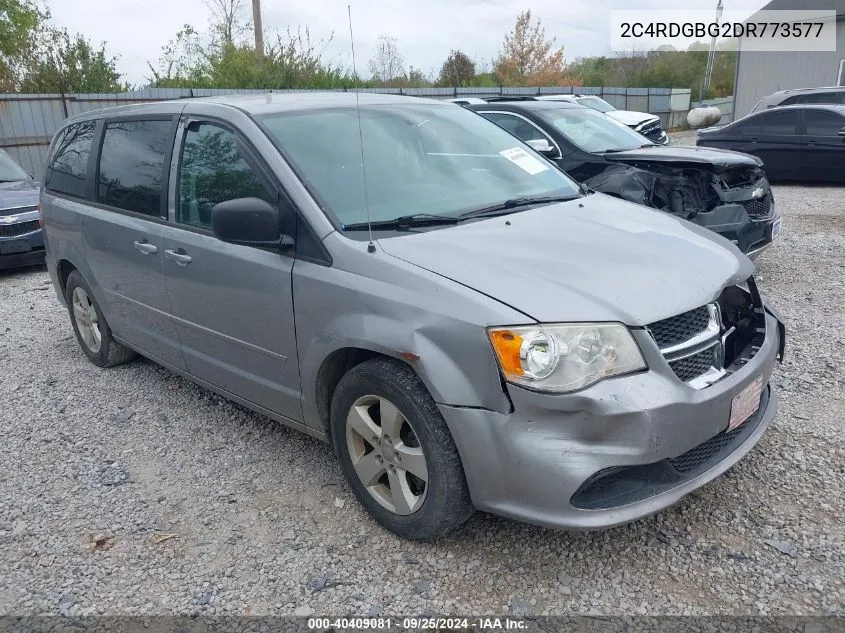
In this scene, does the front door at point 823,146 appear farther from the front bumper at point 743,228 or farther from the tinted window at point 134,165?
the tinted window at point 134,165

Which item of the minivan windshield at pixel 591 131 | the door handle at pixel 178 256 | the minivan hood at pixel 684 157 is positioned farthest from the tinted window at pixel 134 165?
the minivan windshield at pixel 591 131

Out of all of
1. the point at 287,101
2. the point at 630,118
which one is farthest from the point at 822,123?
the point at 287,101

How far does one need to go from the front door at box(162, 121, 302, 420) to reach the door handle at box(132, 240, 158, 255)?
116mm

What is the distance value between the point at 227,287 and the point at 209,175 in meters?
0.62

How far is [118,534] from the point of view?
122 inches

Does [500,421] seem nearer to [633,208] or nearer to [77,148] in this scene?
[633,208]

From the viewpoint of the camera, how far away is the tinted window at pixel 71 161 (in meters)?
4.68

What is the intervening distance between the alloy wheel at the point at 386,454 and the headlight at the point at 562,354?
519 mm

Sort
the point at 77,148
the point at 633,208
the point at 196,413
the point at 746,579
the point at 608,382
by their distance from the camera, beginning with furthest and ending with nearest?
the point at 77,148, the point at 196,413, the point at 633,208, the point at 746,579, the point at 608,382

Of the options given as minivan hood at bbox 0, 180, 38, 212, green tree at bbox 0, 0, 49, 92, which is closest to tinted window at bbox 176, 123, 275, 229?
minivan hood at bbox 0, 180, 38, 212

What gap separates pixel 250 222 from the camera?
9.68ft

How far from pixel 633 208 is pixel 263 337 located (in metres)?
1.95

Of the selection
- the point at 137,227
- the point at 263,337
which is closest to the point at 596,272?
the point at 263,337

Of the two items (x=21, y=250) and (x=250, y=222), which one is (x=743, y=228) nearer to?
(x=250, y=222)
